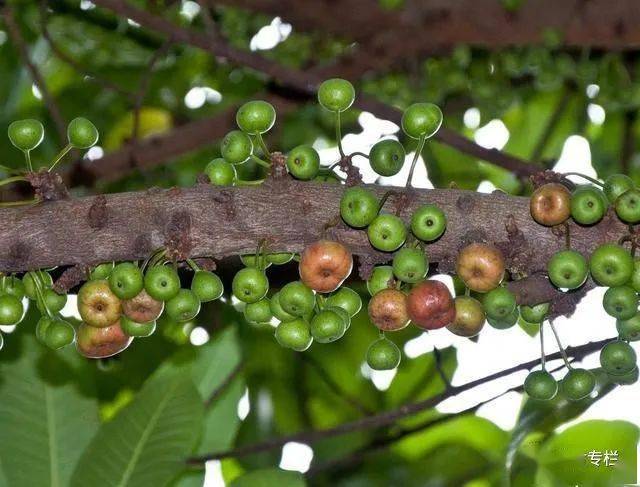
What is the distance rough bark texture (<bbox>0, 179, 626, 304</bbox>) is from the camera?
2605 mm

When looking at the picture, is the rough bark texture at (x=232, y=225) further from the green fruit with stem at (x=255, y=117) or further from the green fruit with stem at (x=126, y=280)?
the green fruit with stem at (x=255, y=117)

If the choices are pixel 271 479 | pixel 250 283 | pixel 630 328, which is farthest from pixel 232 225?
pixel 630 328

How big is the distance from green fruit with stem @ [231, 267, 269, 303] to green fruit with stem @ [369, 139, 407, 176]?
48cm

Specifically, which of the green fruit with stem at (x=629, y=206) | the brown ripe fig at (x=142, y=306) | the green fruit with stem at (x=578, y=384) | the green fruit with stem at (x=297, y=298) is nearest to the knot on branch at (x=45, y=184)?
the brown ripe fig at (x=142, y=306)

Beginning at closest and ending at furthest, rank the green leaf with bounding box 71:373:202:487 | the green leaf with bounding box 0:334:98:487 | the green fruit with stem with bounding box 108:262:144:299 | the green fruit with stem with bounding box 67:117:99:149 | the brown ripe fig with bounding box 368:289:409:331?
1. the green fruit with stem with bounding box 108:262:144:299
2. the brown ripe fig with bounding box 368:289:409:331
3. the green fruit with stem with bounding box 67:117:99:149
4. the green leaf with bounding box 71:373:202:487
5. the green leaf with bounding box 0:334:98:487

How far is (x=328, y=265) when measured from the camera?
8.36ft

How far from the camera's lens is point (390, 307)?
108 inches

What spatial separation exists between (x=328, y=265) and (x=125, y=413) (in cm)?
129

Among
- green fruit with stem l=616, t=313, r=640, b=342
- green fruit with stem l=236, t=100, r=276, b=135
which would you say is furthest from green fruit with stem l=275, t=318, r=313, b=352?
green fruit with stem l=616, t=313, r=640, b=342

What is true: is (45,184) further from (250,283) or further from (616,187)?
(616,187)

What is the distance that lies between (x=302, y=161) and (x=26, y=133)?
87cm

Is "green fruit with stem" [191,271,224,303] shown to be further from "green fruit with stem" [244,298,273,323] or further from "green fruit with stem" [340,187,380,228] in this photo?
"green fruit with stem" [340,187,380,228]

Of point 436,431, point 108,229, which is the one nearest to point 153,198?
point 108,229

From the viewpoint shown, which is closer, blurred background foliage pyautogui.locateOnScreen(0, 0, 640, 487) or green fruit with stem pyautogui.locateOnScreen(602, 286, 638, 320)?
green fruit with stem pyautogui.locateOnScreen(602, 286, 638, 320)
